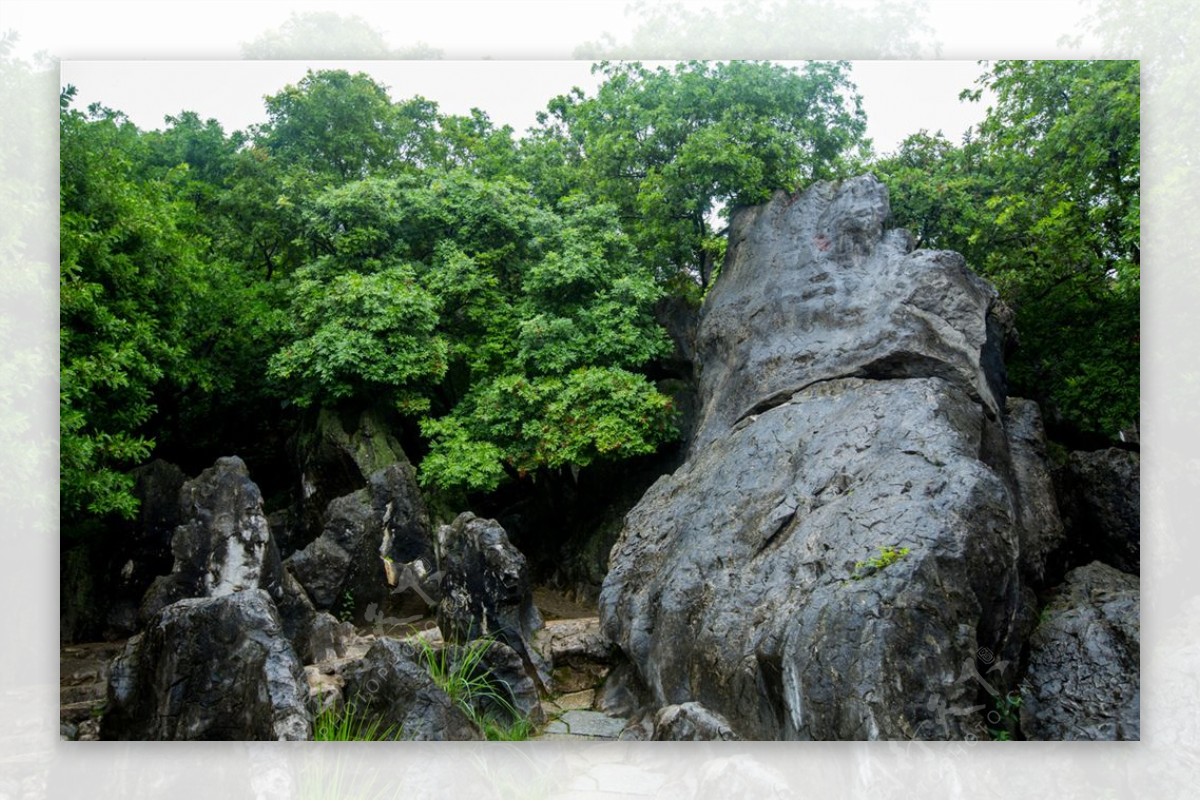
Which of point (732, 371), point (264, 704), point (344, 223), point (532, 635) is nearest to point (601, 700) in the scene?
point (532, 635)

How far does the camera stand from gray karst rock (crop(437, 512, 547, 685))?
6.67 metres

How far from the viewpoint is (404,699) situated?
5.52 metres

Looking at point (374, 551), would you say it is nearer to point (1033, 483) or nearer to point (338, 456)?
point (338, 456)

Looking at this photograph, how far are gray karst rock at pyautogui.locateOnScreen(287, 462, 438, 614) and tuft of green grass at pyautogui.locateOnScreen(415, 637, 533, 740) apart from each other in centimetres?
146

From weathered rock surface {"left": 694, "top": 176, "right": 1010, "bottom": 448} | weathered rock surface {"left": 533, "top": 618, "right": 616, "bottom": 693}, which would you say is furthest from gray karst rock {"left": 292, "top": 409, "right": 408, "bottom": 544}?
weathered rock surface {"left": 694, "top": 176, "right": 1010, "bottom": 448}

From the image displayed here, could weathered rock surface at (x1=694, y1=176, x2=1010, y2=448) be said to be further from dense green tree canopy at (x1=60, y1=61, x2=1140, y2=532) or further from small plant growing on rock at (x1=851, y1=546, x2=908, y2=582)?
small plant growing on rock at (x1=851, y1=546, x2=908, y2=582)

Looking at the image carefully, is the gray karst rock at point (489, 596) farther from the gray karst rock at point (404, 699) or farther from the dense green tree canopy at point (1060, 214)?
the dense green tree canopy at point (1060, 214)

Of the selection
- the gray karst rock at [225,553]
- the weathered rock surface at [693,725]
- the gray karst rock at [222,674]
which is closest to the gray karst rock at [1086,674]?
the weathered rock surface at [693,725]

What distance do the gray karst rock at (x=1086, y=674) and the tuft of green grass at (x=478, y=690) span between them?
320cm

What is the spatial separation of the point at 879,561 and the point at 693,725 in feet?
4.97

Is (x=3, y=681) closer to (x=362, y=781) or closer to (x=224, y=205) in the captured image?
(x=362, y=781)

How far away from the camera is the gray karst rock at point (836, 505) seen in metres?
4.97

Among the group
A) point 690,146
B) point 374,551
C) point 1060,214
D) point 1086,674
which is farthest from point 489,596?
point 1060,214

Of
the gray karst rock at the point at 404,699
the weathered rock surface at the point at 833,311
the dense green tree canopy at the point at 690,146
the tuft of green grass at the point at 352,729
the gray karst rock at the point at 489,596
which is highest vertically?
the dense green tree canopy at the point at 690,146
